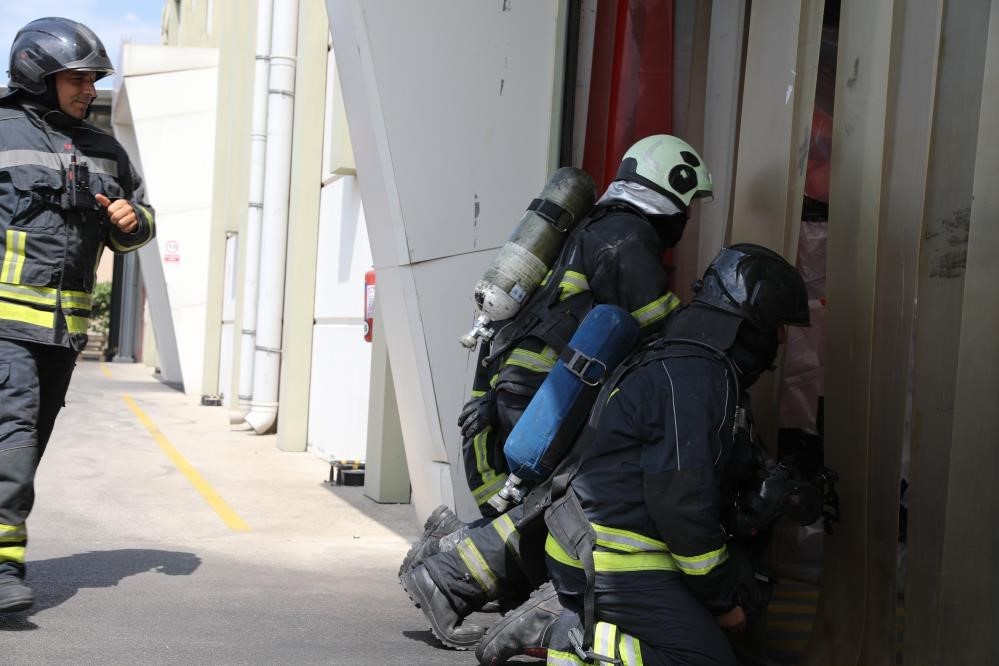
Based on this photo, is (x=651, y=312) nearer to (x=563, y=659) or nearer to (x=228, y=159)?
(x=563, y=659)

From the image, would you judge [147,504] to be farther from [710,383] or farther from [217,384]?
[217,384]

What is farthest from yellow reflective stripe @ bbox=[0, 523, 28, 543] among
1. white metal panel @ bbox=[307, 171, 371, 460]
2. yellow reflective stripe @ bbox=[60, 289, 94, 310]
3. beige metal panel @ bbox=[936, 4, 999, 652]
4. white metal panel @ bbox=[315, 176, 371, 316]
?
white metal panel @ bbox=[315, 176, 371, 316]

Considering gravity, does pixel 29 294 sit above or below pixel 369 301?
above

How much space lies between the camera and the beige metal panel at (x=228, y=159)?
647 inches

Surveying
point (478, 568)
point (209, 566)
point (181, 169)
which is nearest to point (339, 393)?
point (209, 566)

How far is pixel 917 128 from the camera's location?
145 inches

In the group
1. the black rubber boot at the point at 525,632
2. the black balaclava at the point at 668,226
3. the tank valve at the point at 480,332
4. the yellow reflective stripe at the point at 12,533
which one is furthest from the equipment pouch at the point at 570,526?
the yellow reflective stripe at the point at 12,533

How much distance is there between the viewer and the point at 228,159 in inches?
714

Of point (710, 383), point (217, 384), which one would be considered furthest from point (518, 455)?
point (217, 384)

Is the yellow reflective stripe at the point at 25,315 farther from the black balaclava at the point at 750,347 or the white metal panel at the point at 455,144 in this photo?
the black balaclava at the point at 750,347

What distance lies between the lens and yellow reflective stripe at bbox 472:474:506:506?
4523 millimetres

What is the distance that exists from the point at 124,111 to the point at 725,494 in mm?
22580

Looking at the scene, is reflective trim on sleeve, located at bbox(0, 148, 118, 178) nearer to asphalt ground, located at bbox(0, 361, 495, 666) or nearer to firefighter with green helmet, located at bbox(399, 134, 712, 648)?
asphalt ground, located at bbox(0, 361, 495, 666)

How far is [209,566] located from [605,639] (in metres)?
3.10
